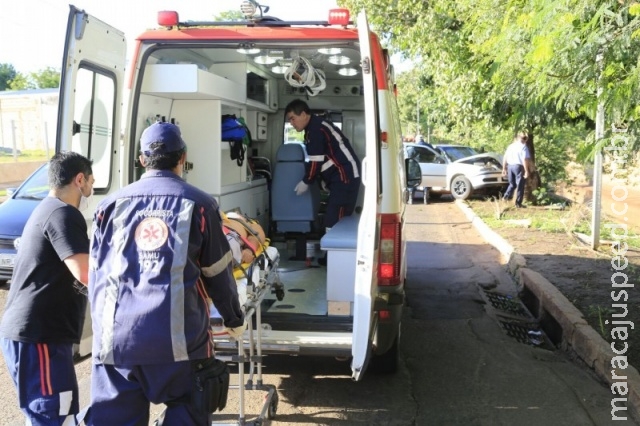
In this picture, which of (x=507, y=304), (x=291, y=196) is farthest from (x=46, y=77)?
(x=507, y=304)

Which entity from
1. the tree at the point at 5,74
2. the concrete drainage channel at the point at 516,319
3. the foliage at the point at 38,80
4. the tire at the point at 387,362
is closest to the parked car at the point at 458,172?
the concrete drainage channel at the point at 516,319

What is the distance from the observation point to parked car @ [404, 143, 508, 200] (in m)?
17.7

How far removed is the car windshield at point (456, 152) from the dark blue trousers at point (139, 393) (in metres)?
17.7

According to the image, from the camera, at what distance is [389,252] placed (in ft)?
13.8

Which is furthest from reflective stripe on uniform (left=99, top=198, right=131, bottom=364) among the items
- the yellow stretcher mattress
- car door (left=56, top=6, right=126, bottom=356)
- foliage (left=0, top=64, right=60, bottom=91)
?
foliage (left=0, top=64, right=60, bottom=91)

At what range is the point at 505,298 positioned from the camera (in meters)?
7.84

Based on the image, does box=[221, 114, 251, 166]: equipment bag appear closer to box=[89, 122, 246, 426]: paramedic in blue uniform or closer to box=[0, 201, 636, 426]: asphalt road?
box=[0, 201, 636, 426]: asphalt road

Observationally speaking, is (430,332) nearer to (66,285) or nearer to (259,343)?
(259,343)

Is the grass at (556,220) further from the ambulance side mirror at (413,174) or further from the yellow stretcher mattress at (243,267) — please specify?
the yellow stretcher mattress at (243,267)

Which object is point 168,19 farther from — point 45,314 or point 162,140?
point 45,314

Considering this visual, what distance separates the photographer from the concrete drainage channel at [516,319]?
247 inches

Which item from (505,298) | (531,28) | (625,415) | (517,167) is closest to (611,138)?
(531,28)

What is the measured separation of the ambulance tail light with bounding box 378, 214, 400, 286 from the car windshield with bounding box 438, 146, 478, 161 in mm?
15771

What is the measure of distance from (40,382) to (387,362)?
2678mm
